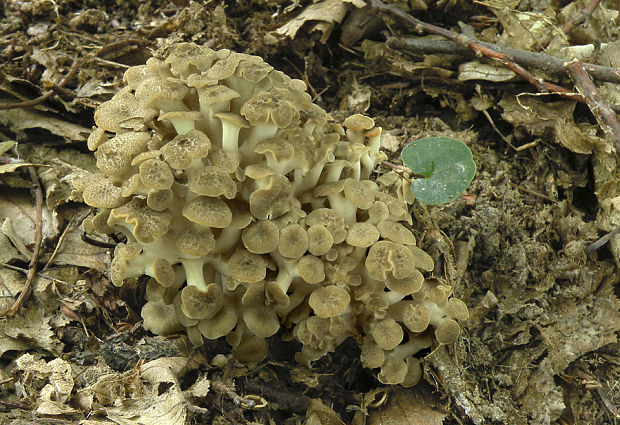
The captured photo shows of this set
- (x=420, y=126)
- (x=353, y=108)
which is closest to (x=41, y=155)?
(x=353, y=108)

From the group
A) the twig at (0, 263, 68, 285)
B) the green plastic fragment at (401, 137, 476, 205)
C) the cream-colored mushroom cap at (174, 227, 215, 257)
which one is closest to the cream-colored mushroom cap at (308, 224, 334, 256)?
the cream-colored mushroom cap at (174, 227, 215, 257)

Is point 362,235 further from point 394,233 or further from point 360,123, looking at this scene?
point 360,123

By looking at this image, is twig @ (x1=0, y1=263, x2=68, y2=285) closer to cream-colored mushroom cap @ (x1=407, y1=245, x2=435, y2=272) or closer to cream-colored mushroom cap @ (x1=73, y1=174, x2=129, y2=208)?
cream-colored mushroom cap @ (x1=73, y1=174, x2=129, y2=208)

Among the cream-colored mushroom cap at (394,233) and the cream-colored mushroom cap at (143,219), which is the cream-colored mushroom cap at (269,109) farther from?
the cream-colored mushroom cap at (394,233)

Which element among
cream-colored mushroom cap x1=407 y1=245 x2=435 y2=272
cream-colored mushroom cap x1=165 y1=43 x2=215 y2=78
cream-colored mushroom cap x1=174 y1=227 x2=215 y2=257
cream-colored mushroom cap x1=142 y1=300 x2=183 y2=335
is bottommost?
cream-colored mushroom cap x1=142 y1=300 x2=183 y2=335

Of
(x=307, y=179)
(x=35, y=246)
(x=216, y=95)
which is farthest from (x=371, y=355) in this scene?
(x=35, y=246)
